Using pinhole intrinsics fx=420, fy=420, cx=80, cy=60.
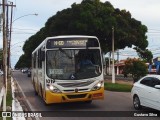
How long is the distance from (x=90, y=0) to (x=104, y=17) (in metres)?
3.90

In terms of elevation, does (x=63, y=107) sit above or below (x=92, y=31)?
below

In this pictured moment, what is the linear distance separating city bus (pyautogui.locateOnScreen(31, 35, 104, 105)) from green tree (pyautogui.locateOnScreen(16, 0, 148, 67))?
75.0 ft

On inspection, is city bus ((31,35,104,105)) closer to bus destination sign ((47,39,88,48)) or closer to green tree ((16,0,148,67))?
bus destination sign ((47,39,88,48))

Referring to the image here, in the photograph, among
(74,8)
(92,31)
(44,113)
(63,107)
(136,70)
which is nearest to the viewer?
(44,113)

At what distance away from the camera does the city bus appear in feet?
54.4

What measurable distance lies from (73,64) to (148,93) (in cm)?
338

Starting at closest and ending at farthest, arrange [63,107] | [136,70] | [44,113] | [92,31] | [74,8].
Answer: [44,113] < [63,107] < [136,70] < [92,31] < [74,8]

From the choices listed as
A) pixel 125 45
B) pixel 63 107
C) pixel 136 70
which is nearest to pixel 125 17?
pixel 125 45

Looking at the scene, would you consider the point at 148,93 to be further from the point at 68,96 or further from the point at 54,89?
the point at 54,89

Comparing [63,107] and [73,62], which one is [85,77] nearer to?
[73,62]

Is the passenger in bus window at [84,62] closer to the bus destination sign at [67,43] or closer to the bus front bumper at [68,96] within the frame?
the bus destination sign at [67,43]

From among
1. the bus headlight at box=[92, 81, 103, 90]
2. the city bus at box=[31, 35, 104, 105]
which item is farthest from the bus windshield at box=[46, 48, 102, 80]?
the bus headlight at box=[92, 81, 103, 90]

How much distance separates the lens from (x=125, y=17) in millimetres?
44875

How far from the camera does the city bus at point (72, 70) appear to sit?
16.6m
